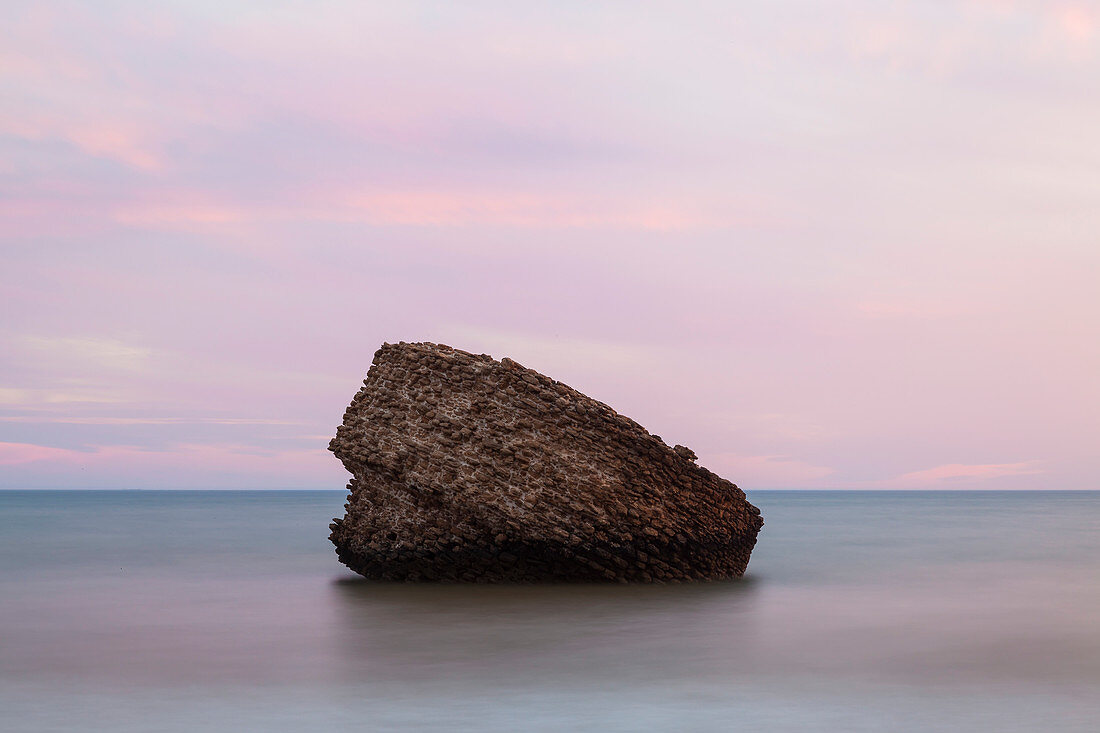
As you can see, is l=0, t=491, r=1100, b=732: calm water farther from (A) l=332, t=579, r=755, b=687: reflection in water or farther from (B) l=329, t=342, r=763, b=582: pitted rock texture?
(B) l=329, t=342, r=763, b=582: pitted rock texture

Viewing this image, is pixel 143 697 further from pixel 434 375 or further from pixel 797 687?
pixel 434 375

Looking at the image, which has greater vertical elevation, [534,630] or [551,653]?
[534,630]

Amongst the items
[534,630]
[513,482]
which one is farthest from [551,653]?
[513,482]

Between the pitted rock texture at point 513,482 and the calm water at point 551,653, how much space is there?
2.36 feet

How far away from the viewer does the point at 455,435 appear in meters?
17.1

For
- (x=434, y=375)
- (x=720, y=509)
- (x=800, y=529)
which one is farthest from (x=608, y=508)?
(x=800, y=529)

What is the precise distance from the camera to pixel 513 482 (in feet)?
55.3

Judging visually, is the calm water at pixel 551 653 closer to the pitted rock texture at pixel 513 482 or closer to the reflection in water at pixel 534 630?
the reflection in water at pixel 534 630

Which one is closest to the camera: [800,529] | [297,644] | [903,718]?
[903,718]

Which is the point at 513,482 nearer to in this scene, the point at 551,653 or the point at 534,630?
the point at 534,630

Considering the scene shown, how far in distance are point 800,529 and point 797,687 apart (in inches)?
1269

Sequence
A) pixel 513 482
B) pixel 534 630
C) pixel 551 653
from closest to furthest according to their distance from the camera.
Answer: pixel 551 653 → pixel 534 630 → pixel 513 482

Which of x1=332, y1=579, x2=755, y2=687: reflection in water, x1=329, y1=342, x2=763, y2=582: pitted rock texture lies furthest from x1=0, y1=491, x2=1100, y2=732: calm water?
x1=329, y1=342, x2=763, y2=582: pitted rock texture

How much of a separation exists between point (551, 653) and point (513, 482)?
5.24m
